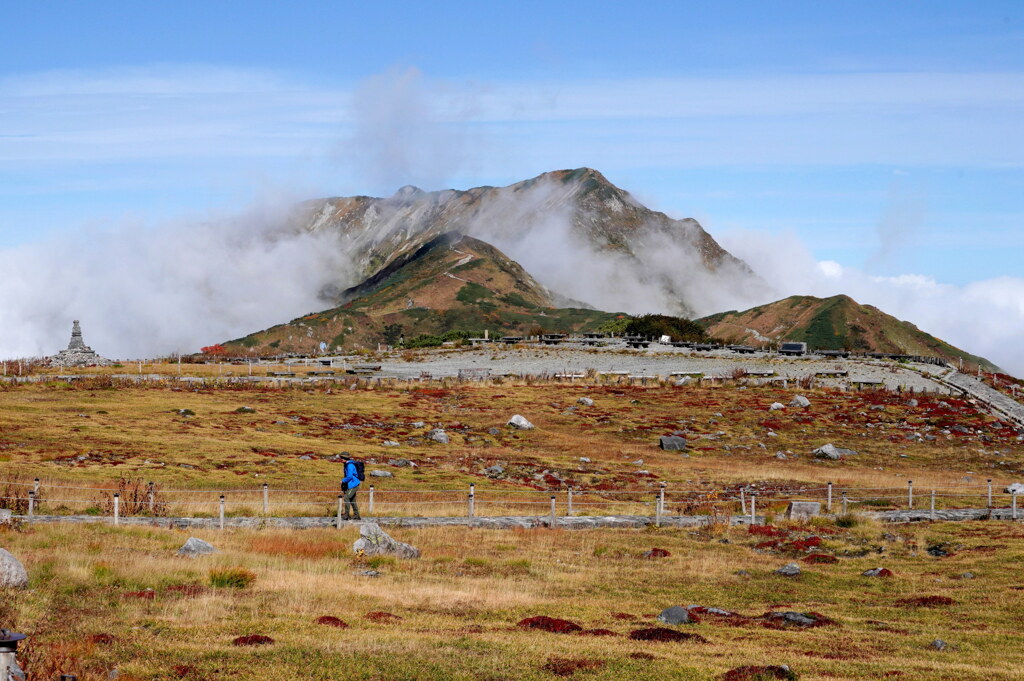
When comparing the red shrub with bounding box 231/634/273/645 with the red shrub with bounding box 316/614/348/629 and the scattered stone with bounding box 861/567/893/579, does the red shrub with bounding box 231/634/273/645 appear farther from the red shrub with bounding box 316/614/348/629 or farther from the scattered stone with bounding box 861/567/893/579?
the scattered stone with bounding box 861/567/893/579

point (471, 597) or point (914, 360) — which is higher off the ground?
point (914, 360)

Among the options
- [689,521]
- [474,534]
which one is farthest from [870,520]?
[474,534]

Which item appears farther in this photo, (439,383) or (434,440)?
(439,383)

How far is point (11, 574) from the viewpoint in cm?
2144

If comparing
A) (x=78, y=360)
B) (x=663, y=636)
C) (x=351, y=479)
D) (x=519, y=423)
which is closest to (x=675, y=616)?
(x=663, y=636)

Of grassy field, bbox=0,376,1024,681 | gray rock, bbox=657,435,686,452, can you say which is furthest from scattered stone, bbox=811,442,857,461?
gray rock, bbox=657,435,686,452

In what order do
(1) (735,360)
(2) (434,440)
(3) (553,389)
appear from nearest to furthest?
(2) (434,440) → (3) (553,389) → (1) (735,360)

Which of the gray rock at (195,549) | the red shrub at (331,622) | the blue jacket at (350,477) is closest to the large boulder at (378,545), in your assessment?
the gray rock at (195,549)

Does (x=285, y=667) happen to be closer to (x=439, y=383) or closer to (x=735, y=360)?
(x=439, y=383)

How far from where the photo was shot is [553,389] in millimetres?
102688

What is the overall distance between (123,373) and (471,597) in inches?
3582

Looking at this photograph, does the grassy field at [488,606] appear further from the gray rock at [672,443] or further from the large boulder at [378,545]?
the gray rock at [672,443]

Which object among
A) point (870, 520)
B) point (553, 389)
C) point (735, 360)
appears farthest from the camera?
point (735, 360)

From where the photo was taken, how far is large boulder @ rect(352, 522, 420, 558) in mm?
31109
